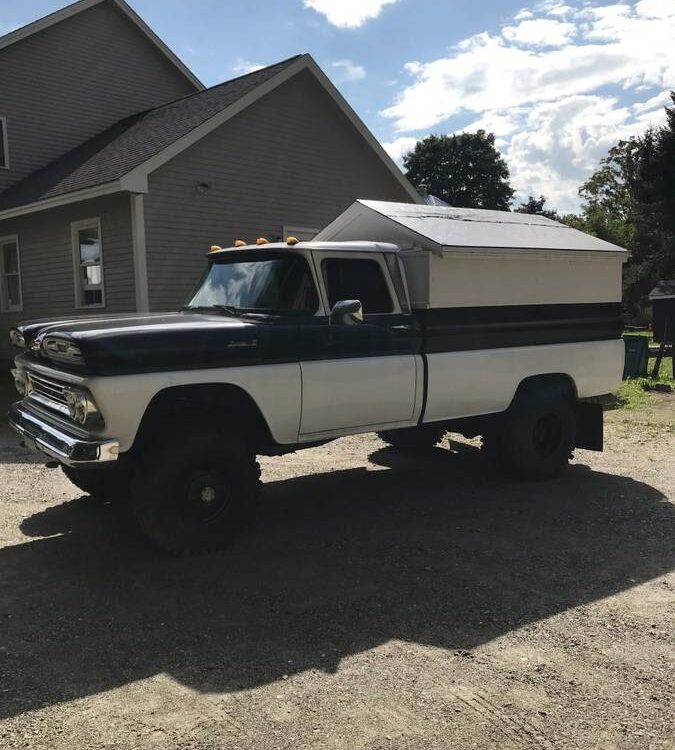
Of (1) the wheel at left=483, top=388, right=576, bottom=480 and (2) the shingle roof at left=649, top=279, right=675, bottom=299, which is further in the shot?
(2) the shingle roof at left=649, top=279, right=675, bottom=299

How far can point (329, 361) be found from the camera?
503 centimetres

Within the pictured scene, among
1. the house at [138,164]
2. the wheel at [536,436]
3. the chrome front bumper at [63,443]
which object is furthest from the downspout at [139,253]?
the wheel at [536,436]

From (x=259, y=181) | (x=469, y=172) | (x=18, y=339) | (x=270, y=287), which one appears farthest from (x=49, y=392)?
(x=469, y=172)

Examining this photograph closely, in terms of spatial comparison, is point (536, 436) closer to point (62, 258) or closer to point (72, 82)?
point (62, 258)

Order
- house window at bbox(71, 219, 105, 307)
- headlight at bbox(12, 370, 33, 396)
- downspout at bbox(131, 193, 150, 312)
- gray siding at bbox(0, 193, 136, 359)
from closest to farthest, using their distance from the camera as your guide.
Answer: headlight at bbox(12, 370, 33, 396)
downspout at bbox(131, 193, 150, 312)
gray siding at bbox(0, 193, 136, 359)
house window at bbox(71, 219, 105, 307)

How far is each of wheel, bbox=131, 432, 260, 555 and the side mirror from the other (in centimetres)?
110

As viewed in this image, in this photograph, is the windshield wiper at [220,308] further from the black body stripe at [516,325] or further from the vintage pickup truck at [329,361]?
the black body stripe at [516,325]

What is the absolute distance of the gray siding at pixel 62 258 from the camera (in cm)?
1284

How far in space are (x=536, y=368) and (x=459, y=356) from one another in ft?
3.10

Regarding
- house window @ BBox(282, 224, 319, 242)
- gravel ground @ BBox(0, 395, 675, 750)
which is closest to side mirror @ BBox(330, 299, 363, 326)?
gravel ground @ BBox(0, 395, 675, 750)

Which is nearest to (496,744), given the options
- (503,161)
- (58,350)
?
(58,350)

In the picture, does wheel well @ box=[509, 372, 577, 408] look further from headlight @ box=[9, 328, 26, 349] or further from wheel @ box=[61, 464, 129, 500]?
headlight @ box=[9, 328, 26, 349]

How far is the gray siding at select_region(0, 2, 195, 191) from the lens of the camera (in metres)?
Answer: 15.9

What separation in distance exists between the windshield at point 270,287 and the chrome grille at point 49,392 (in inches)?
54.4
